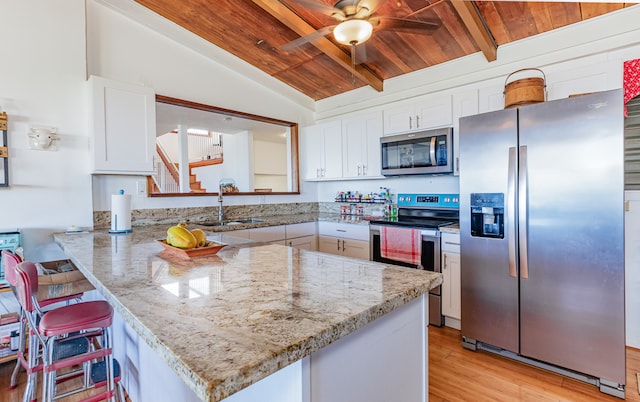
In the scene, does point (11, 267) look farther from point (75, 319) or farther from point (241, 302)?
point (241, 302)

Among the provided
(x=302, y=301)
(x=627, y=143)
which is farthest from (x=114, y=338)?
(x=627, y=143)

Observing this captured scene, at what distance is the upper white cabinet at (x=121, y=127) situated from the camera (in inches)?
95.6

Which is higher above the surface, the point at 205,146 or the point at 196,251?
the point at 205,146

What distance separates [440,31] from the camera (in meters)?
2.68

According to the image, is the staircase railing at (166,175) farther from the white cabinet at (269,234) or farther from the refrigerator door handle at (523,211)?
the refrigerator door handle at (523,211)

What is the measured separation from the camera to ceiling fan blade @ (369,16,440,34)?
2023 millimetres

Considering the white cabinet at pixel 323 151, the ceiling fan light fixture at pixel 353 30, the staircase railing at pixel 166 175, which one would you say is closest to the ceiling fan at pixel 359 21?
the ceiling fan light fixture at pixel 353 30

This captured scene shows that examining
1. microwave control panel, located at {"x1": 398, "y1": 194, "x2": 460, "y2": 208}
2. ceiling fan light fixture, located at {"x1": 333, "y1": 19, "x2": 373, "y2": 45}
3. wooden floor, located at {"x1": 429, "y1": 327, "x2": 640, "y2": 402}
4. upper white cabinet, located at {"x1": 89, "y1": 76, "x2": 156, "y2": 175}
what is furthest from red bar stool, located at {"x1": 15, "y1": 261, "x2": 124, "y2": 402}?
microwave control panel, located at {"x1": 398, "y1": 194, "x2": 460, "y2": 208}

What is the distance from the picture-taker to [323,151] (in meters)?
4.03

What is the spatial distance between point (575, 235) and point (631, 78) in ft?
4.33

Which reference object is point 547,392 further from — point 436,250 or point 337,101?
point 337,101

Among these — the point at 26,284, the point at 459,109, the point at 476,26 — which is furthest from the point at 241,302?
the point at 459,109

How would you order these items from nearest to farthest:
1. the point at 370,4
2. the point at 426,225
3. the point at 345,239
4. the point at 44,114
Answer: the point at 370,4
the point at 44,114
the point at 426,225
the point at 345,239

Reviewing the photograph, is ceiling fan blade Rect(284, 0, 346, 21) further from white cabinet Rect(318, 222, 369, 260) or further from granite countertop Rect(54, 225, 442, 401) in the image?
white cabinet Rect(318, 222, 369, 260)
